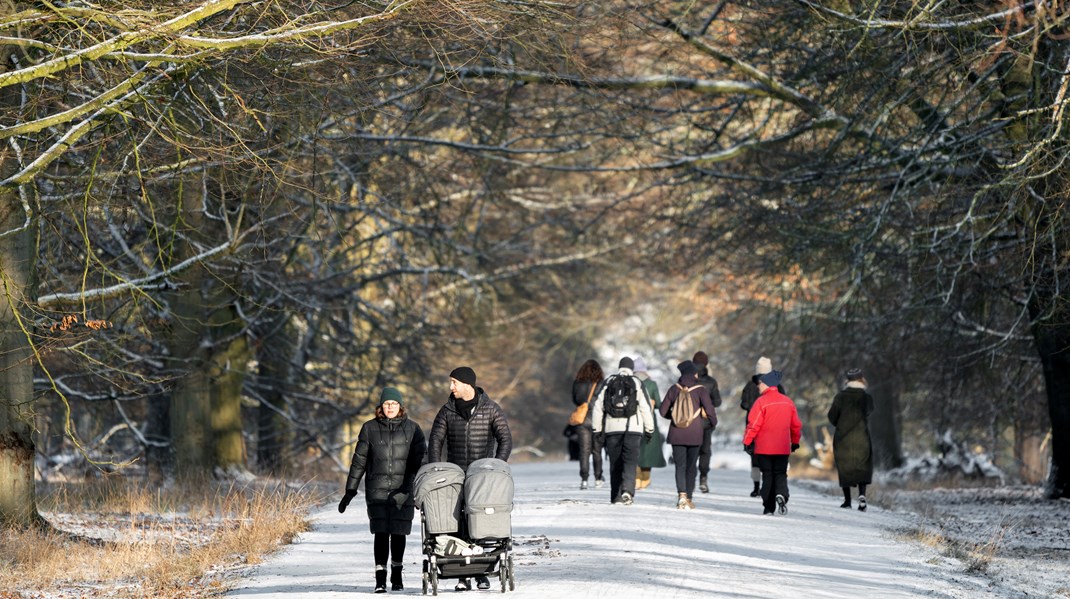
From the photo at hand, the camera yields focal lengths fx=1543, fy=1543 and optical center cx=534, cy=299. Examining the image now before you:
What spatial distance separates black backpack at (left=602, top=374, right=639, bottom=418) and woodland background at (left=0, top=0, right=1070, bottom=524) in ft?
10.1

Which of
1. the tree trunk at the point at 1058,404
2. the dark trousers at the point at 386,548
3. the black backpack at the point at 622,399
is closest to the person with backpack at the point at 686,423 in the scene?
the black backpack at the point at 622,399

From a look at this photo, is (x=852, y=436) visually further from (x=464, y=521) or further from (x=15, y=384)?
(x=15, y=384)

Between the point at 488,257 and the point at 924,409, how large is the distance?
37.6 ft

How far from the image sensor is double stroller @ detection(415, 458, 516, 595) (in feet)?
33.2

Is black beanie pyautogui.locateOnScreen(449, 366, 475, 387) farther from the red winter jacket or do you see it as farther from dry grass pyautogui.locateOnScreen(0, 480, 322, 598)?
the red winter jacket

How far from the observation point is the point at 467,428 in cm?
1104

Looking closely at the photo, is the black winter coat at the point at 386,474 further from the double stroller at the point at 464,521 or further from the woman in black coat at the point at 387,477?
the double stroller at the point at 464,521

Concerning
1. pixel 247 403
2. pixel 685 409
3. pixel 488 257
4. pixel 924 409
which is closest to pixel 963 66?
pixel 685 409

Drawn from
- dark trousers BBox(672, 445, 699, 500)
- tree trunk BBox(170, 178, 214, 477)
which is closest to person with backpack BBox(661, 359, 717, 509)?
dark trousers BBox(672, 445, 699, 500)

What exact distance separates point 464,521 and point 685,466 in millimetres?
6924

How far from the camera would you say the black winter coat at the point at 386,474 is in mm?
10367

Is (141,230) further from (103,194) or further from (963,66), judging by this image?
(963,66)

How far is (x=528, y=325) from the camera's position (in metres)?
38.8

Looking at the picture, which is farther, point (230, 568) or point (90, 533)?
point (90, 533)
